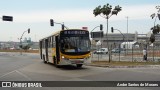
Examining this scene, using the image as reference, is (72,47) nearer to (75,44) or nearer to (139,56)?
(75,44)

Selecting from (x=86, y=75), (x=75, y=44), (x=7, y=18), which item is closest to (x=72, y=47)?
(x=75, y=44)

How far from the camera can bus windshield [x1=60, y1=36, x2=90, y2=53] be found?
2883 cm

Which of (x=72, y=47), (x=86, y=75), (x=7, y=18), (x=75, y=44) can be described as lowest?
(x=86, y=75)

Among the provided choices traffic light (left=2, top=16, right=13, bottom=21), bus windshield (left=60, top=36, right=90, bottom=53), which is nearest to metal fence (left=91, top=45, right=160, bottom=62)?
traffic light (left=2, top=16, right=13, bottom=21)

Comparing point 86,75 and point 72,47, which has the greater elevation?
point 72,47

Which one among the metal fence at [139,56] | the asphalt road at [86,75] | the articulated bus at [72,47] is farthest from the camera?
the metal fence at [139,56]

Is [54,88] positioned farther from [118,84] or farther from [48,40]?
[48,40]

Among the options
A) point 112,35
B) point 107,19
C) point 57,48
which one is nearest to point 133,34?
point 112,35

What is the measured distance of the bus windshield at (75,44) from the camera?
2883cm

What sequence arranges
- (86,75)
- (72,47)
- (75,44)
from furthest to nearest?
(75,44) → (72,47) → (86,75)

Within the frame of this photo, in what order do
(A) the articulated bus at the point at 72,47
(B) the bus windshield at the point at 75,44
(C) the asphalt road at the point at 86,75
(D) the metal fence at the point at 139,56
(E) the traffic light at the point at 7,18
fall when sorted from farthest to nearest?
1. (E) the traffic light at the point at 7,18
2. (D) the metal fence at the point at 139,56
3. (B) the bus windshield at the point at 75,44
4. (A) the articulated bus at the point at 72,47
5. (C) the asphalt road at the point at 86,75

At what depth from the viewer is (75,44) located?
95.4ft

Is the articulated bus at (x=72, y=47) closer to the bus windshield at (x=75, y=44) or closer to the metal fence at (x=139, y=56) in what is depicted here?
the bus windshield at (x=75, y=44)

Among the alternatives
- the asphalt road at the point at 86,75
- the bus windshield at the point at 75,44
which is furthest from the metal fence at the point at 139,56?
the asphalt road at the point at 86,75
